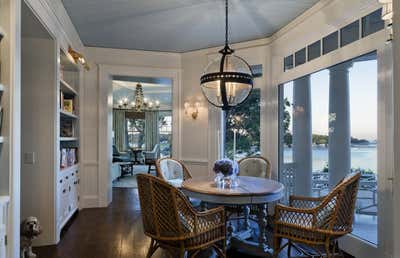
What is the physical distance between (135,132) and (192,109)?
28.1 ft

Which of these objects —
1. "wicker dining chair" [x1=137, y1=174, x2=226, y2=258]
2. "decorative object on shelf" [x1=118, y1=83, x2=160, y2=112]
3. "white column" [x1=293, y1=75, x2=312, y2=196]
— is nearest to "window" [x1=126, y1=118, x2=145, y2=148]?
"decorative object on shelf" [x1=118, y1=83, x2=160, y2=112]

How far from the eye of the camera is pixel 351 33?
3178 mm

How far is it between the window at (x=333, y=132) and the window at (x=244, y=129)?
1.55 ft

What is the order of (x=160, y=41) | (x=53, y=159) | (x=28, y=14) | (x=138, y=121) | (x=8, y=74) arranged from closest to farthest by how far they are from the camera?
(x=8, y=74) < (x=28, y=14) < (x=53, y=159) < (x=160, y=41) < (x=138, y=121)

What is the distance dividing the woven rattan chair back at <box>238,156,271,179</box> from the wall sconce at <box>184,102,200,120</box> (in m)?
1.41

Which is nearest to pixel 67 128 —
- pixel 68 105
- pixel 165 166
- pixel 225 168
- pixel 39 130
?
pixel 68 105

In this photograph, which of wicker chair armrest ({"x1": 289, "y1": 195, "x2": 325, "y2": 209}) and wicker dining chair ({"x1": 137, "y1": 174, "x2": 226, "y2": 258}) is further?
wicker chair armrest ({"x1": 289, "y1": 195, "x2": 325, "y2": 209})

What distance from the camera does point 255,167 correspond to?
4.46 m

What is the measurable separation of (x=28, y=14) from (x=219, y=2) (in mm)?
2088

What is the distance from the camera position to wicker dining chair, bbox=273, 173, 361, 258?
2.51 m

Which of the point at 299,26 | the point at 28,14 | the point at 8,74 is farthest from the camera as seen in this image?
the point at 299,26

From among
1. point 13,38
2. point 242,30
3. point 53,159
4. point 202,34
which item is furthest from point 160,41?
point 13,38

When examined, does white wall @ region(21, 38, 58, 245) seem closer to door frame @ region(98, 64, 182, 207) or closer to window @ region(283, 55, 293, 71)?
door frame @ region(98, 64, 182, 207)

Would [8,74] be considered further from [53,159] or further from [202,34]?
[202,34]
